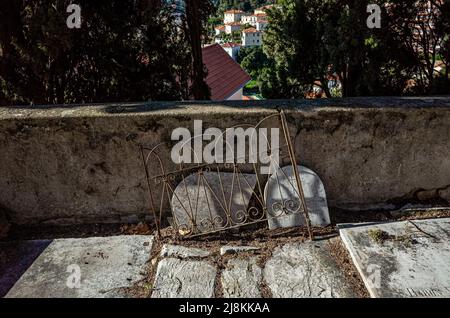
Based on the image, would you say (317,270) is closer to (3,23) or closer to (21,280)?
(21,280)

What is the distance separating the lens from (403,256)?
2.71 metres

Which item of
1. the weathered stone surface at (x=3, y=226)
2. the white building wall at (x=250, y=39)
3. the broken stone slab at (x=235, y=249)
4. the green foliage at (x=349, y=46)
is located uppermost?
the white building wall at (x=250, y=39)

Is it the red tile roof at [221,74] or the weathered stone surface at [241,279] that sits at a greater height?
the red tile roof at [221,74]

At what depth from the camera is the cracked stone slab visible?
97.8 inches

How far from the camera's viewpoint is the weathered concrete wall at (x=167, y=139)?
3092mm

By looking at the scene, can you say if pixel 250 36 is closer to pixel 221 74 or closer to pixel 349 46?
pixel 221 74

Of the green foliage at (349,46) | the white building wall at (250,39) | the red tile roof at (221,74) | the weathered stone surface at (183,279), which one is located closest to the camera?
the weathered stone surface at (183,279)

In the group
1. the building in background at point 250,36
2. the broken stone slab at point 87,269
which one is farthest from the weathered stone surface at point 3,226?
the building in background at point 250,36

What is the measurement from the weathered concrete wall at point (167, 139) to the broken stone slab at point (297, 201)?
13 cm

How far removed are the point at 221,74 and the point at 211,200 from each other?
11532mm

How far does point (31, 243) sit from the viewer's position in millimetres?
3125

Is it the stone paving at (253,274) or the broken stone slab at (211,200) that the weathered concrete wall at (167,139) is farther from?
the stone paving at (253,274)
